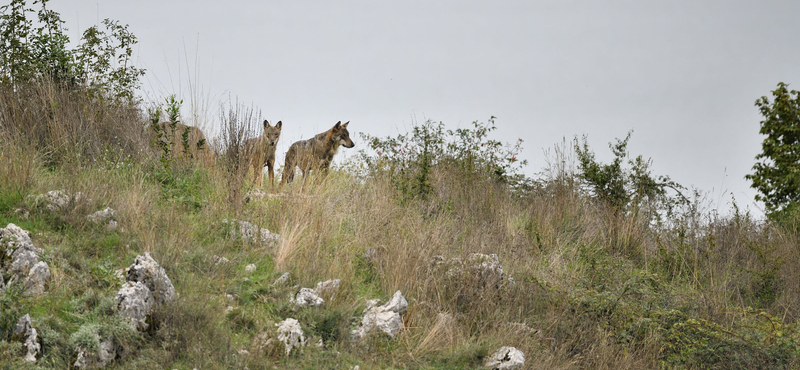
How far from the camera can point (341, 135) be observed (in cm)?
1299

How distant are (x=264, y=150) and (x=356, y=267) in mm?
4330

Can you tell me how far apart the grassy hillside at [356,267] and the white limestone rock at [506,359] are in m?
0.13

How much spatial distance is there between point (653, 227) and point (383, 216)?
608 cm

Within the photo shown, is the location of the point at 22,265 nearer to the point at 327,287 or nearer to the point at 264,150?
the point at 327,287

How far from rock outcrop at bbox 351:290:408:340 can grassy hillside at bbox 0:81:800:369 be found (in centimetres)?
10

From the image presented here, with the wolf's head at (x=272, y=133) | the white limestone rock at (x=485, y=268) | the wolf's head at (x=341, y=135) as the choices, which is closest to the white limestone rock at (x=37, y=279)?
the white limestone rock at (x=485, y=268)

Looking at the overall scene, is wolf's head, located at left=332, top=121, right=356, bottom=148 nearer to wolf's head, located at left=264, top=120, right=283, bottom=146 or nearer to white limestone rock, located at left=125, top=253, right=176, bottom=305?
wolf's head, located at left=264, top=120, right=283, bottom=146

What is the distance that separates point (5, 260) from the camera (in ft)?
19.4

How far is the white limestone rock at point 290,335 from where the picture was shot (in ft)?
18.9

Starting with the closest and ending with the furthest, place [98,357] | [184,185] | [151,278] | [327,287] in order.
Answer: [98,357]
[151,278]
[327,287]
[184,185]

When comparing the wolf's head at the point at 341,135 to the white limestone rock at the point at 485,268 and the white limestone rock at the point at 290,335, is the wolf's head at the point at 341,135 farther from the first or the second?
the white limestone rock at the point at 290,335

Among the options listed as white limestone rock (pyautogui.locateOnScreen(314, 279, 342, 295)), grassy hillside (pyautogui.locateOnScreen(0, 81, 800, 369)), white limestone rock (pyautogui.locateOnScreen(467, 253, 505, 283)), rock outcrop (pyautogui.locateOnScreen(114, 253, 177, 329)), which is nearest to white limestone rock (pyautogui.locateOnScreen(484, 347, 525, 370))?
grassy hillside (pyautogui.locateOnScreen(0, 81, 800, 369))

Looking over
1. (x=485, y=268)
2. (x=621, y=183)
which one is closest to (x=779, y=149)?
(x=621, y=183)

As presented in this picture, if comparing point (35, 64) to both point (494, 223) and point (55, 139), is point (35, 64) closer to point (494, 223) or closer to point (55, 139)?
point (55, 139)
